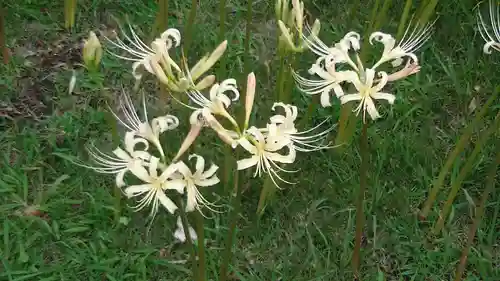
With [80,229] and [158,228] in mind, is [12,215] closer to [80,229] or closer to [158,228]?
[80,229]

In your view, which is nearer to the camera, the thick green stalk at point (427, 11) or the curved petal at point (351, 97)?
the curved petal at point (351, 97)

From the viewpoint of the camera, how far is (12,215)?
2174mm

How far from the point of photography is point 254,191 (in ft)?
7.31

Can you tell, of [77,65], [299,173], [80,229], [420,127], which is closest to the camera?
[80,229]

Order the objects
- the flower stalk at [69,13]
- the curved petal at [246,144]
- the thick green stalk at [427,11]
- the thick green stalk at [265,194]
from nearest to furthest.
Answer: the curved petal at [246,144] < the thick green stalk at [265,194] < the thick green stalk at [427,11] < the flower stalk at [69,13]

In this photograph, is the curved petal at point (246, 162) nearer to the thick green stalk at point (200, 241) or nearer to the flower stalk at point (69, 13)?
the thick green stalk at point (200, 241)

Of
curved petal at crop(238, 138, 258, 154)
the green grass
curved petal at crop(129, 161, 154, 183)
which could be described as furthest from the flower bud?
curved petal at crop(238, 138, 258, 154)

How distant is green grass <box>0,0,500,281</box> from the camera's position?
2.08 metres

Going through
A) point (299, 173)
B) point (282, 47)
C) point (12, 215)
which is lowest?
point (12, 215)

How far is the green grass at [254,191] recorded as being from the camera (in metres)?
2.08

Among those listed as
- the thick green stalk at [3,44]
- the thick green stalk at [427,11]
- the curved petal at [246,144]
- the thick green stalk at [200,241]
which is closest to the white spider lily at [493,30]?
the thick green stalk at [427,11]

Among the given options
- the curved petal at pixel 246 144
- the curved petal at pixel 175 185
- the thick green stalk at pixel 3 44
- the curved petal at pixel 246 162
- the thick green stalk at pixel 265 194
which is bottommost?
the thick green stalk at pixel 265 194

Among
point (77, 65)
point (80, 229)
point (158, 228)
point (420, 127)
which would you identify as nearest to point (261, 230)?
point (158, 228)

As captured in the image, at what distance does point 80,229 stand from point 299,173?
72 cm
